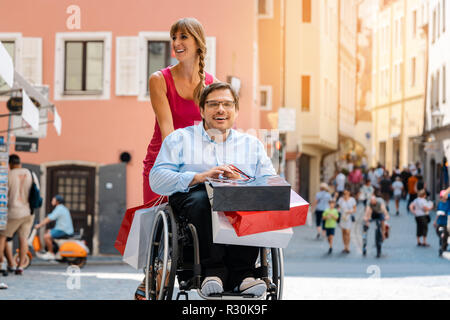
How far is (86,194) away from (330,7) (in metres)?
13.9

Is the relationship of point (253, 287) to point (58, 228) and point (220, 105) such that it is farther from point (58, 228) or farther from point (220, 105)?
point (58, 228)

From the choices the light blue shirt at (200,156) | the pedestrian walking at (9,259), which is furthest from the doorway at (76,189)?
the light blue shirt at (200,156)

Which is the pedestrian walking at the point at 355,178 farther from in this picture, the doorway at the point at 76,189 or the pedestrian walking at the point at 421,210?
the doorway at the point at 76,189

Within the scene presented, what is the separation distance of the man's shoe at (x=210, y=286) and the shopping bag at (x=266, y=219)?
0.89 feet

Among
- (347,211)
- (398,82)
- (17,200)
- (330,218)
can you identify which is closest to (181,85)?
(17,200)

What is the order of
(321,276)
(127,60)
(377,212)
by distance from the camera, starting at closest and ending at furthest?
(321,276) < (377,212) < (127,60)

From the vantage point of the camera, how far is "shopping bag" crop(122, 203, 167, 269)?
3936 millimetres

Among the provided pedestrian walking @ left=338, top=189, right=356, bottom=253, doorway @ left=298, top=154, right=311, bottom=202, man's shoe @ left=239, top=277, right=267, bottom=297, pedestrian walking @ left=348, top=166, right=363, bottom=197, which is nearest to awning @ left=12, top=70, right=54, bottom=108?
pedestrian walking @ left=338, top=189, right=356, bottom=253

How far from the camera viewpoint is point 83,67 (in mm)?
22406

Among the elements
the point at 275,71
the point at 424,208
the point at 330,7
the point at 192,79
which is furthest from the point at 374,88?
the point at 192,79

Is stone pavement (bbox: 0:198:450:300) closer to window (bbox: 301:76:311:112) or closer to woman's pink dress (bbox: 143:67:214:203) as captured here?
window (bbox: 301:76:311:112)

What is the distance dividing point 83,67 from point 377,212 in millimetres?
6906

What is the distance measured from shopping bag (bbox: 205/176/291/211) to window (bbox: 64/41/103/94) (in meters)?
19.3
